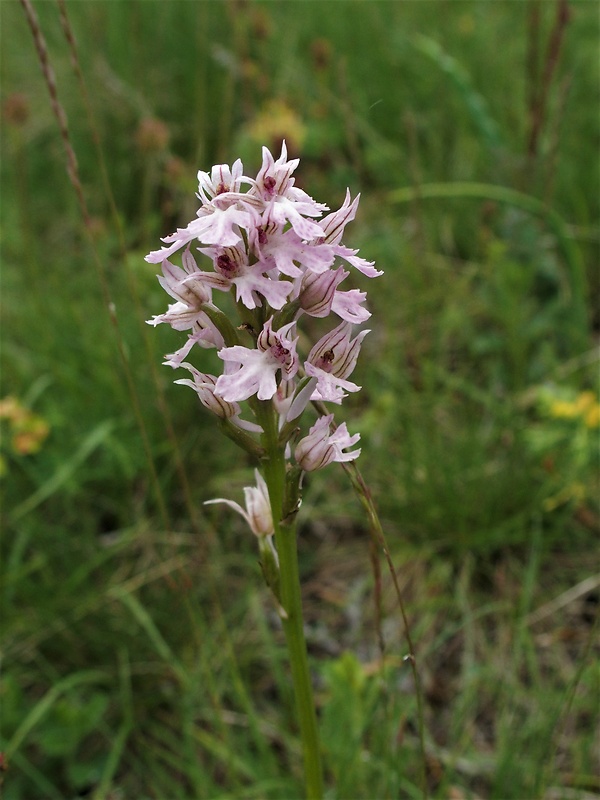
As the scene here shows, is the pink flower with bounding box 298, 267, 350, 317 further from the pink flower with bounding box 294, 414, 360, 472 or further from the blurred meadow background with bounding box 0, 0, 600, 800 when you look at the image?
the blurred meadow background with bounding box 0, 0, 600, 800

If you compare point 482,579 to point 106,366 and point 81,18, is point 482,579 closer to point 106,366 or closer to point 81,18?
Result: point 106,366

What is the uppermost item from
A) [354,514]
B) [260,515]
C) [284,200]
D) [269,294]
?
[354,514]

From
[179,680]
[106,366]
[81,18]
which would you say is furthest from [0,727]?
[81,18]

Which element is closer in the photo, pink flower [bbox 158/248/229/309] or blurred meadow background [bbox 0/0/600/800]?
pink flower [bbox 158/248/229/309]

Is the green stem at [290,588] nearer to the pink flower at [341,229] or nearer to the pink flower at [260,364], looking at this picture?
the pink flower at [260,364]

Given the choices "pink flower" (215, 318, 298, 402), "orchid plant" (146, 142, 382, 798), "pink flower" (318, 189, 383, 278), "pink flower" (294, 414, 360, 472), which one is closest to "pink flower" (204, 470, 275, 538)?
"orchid plant" (146, 142, 382, 798)

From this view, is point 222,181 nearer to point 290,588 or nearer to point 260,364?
point 260,364

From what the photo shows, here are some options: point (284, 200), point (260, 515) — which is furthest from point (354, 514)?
point (284, 200)

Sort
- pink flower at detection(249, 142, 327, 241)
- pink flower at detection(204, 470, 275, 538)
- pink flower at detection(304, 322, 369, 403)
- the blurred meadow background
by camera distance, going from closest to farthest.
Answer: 1. pink flower at detection(249, 142, 327, 241)
2. pink flower at detection(304, 322, 369, 403)
3. pink flower at detection(204, 470, 275, 538)
4. the blurred meadow background
